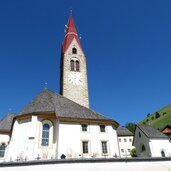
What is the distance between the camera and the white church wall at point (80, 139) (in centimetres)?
2466

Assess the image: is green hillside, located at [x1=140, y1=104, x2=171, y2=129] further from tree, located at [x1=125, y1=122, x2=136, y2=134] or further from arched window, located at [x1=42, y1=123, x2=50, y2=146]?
arched window, located at [x1=42, y1=123, x2=50, y2=146]

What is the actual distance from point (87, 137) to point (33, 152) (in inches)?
288

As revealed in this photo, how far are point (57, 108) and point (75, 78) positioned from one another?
17929 millimetres

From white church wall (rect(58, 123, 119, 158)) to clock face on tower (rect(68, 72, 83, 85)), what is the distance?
18.3 meters

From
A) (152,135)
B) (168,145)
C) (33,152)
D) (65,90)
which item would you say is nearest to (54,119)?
(33,152)

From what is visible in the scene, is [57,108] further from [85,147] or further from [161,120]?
[161,120]

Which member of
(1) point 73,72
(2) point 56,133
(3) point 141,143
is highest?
(1) point 73,72

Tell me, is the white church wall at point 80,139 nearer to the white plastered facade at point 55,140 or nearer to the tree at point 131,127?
the white plastered facade at point 55,140

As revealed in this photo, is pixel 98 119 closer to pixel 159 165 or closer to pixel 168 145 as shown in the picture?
pixel 159 165

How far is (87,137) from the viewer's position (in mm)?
26469

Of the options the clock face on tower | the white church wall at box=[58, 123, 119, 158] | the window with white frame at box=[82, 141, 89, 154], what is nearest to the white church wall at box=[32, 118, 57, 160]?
the white church wall at box=[58, 123, 119, 158]

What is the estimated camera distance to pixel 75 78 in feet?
148

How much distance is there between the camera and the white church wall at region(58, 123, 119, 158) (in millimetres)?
24656

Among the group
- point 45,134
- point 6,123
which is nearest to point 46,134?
point 45,134
